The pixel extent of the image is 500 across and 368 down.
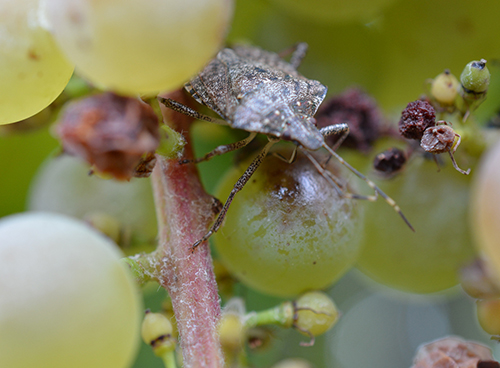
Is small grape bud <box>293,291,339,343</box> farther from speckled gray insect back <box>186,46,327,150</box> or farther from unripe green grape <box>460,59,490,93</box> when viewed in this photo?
unripe green grape <box>460,59,490,93</box>

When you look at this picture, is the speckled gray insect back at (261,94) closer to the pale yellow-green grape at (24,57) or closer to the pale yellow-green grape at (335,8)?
the pale yellow-green grape at (335,8)

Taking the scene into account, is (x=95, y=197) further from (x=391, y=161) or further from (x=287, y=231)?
(x=391, y=161)

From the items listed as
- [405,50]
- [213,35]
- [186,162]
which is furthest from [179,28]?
[405,50]

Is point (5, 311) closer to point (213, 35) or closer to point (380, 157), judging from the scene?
point (213, 35)

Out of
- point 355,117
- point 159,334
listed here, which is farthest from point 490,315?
point 159,334

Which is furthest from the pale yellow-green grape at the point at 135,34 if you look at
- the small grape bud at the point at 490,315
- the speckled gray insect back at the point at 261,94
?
the small grape bud at the point at 490,315
